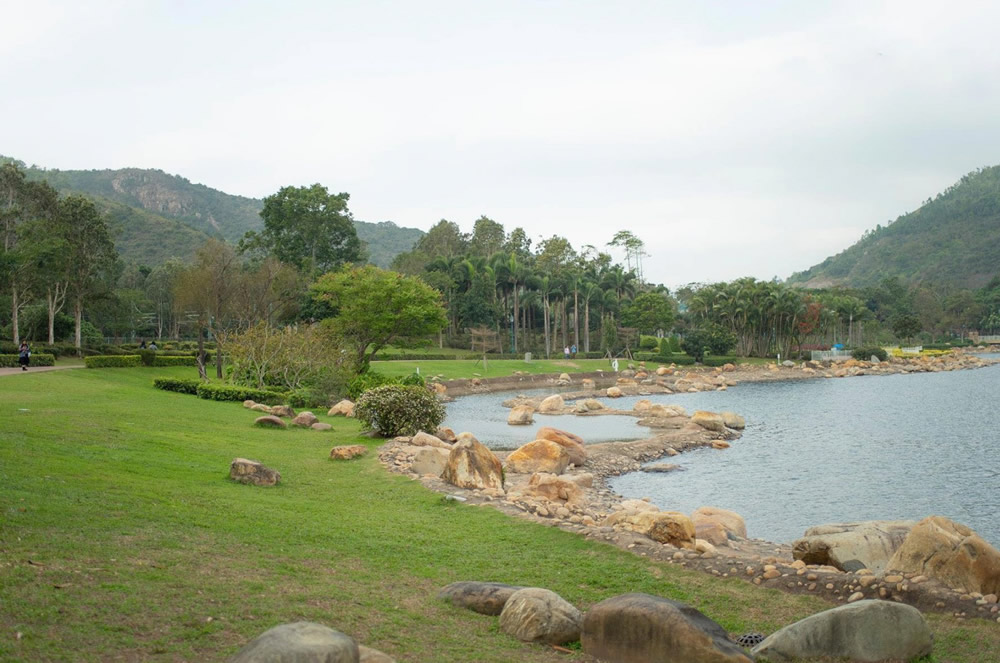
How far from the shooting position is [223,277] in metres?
44.5

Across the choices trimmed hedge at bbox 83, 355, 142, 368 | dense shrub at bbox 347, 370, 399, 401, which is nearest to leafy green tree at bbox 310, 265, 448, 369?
dense shrub at bbox 347, 370, 399, 401

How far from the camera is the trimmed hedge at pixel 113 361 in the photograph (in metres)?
38.3

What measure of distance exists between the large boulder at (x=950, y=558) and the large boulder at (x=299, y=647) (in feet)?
25.6

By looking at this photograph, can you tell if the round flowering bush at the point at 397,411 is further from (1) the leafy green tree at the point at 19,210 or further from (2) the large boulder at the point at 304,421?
(1) the leafy green tree at the point at 19,210

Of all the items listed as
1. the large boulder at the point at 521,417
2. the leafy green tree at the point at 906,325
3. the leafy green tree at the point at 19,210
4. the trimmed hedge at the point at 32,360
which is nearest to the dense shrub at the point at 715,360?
the leafy green tree at the point at 906,325

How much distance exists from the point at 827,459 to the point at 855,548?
16.9 metres

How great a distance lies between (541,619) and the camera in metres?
7.89

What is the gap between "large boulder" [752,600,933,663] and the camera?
752 cm

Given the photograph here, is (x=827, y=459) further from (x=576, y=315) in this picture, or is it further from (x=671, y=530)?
(x=576, y=315)

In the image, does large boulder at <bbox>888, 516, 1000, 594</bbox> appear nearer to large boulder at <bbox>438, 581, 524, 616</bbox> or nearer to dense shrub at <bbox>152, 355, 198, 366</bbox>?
large boulder at <bbox>438, 581, 524, 616</bbox>

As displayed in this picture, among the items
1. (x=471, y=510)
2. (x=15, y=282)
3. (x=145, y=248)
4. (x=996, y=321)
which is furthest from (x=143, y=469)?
(x=996, y=321)

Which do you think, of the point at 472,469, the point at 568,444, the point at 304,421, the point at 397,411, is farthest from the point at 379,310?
the point at 472,469

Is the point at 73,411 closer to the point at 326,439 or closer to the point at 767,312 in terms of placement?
the point at 326,439

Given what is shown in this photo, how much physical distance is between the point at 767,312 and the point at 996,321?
71.9 m
